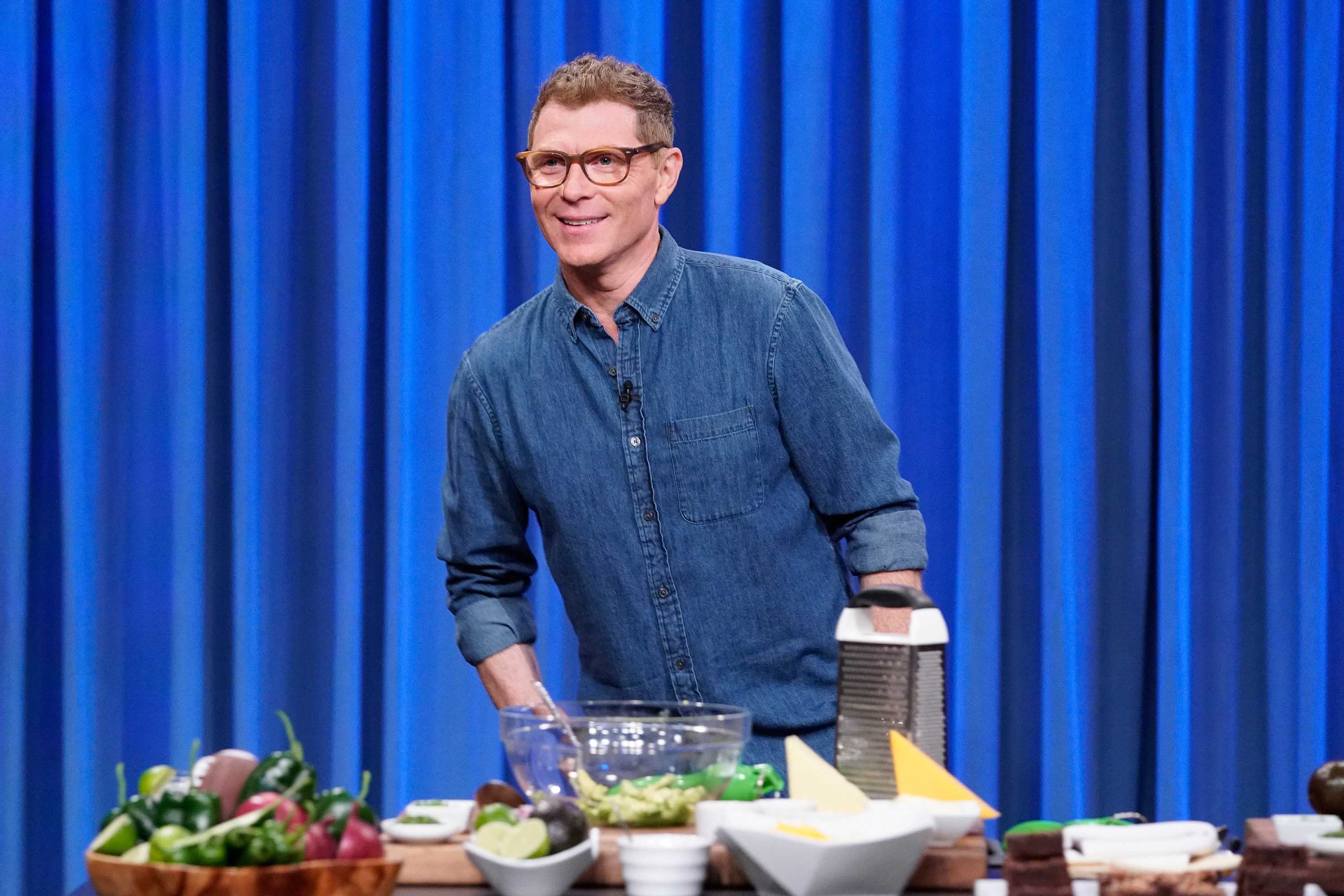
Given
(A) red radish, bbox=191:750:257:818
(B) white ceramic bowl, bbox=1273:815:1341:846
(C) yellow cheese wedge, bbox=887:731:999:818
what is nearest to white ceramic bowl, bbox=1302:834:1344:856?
(B) white ceramic bowl, bbox=1273:815:1341:846

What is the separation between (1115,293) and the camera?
288 centimetres

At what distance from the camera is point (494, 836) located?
44.5 inches

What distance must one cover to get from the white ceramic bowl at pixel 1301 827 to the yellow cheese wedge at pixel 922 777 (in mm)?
259

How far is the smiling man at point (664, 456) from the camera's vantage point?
1.90 metres

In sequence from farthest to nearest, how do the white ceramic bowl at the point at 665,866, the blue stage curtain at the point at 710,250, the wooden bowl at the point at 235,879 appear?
the blue stage curtain at the point at 710,250 < the white ceramic bowl at the point at 665,866 < the wooden bowl at the point at 235,879

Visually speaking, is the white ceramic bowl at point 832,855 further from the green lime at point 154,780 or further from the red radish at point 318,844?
the green lime at point 154,780

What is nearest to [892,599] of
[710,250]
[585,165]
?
[585,165]

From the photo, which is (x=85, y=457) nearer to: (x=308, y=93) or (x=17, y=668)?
(x=17, y=668)

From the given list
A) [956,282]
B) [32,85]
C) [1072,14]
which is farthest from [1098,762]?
[32,85]

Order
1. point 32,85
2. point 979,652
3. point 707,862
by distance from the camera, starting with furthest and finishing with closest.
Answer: point 32,85 < point 979,652 < point 707,862

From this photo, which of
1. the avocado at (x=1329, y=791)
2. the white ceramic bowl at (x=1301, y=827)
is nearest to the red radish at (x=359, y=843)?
the white ceramic bowl at (x=1301, y=827)

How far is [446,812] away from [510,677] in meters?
0.60

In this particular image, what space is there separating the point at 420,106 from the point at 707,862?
2214 mm

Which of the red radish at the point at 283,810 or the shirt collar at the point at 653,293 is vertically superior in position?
the shirt collar at the point at 653,293
